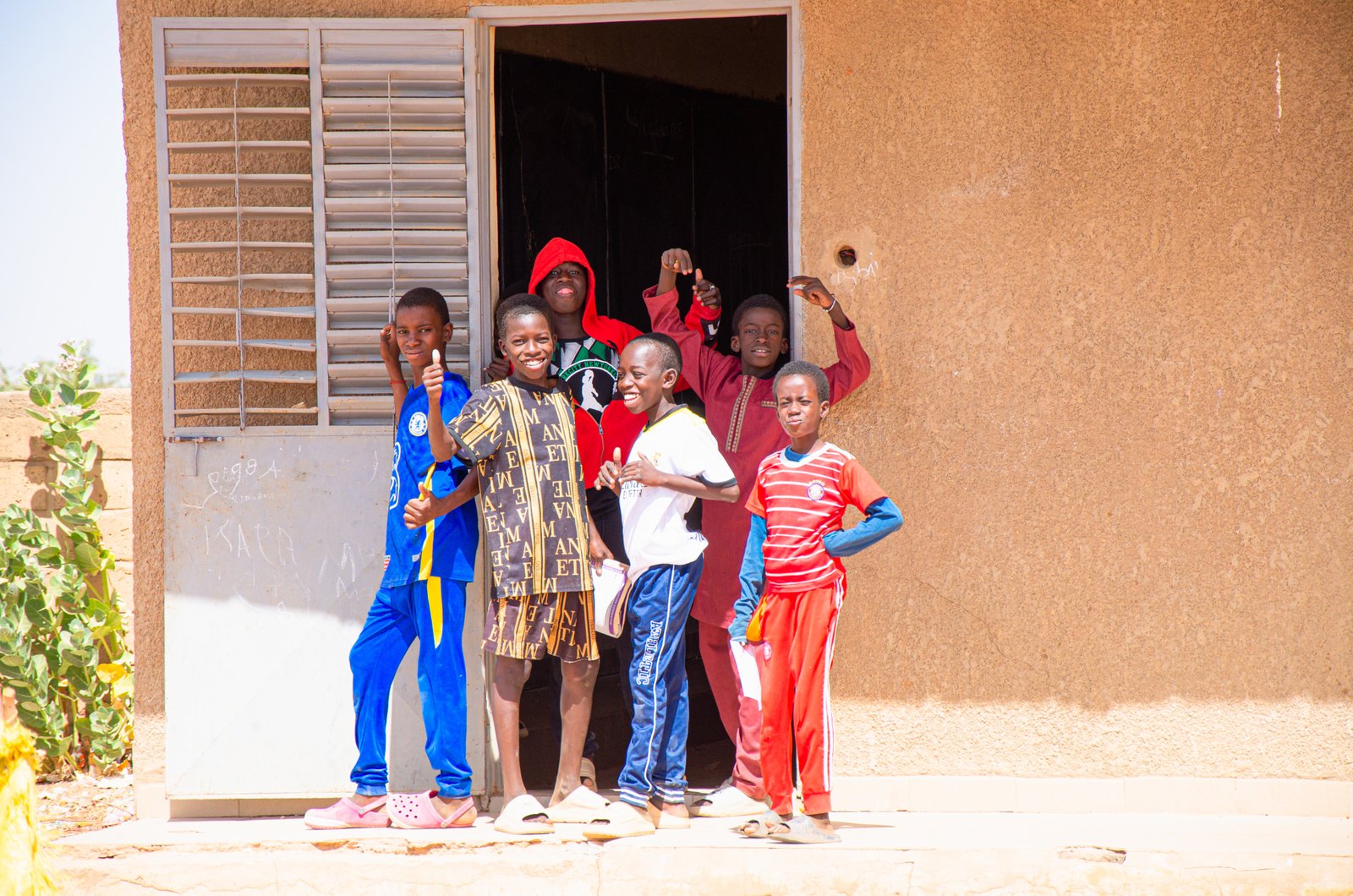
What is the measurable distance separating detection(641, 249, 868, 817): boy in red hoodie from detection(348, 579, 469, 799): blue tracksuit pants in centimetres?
77

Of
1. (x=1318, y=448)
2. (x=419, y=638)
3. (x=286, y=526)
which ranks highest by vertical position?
(x=1318, y=448)

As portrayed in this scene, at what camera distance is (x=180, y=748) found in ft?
12.8

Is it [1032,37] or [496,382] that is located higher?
[1032,37]

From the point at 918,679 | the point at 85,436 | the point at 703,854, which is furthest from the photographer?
the point at 85,436

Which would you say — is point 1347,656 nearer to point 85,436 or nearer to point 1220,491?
point 1220,491

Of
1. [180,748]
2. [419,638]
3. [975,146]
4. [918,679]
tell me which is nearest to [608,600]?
[419,638]

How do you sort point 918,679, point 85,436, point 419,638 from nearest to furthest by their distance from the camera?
1. point 419,638
2. point 918,679
3. point 85,436

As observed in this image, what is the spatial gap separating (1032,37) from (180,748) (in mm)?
3590

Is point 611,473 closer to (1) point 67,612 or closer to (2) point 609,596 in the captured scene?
(2) point 609,596

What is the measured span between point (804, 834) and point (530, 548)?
1139 millimetres

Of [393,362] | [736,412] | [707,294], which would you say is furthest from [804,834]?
[393,362]

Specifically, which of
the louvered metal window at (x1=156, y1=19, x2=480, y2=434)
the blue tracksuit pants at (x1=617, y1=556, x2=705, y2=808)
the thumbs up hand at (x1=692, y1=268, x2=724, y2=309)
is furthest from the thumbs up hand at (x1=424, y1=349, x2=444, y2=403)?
the thumbs up hand at (x1=692, y1=268, x2=724, y2=309)

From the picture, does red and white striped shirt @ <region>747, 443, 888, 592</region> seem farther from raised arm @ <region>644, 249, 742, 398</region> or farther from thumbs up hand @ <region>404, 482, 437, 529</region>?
thumbs up hand @ <region>404, 482, 437, 529</region>

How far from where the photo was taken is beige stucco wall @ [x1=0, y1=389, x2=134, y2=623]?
5.46 meters
